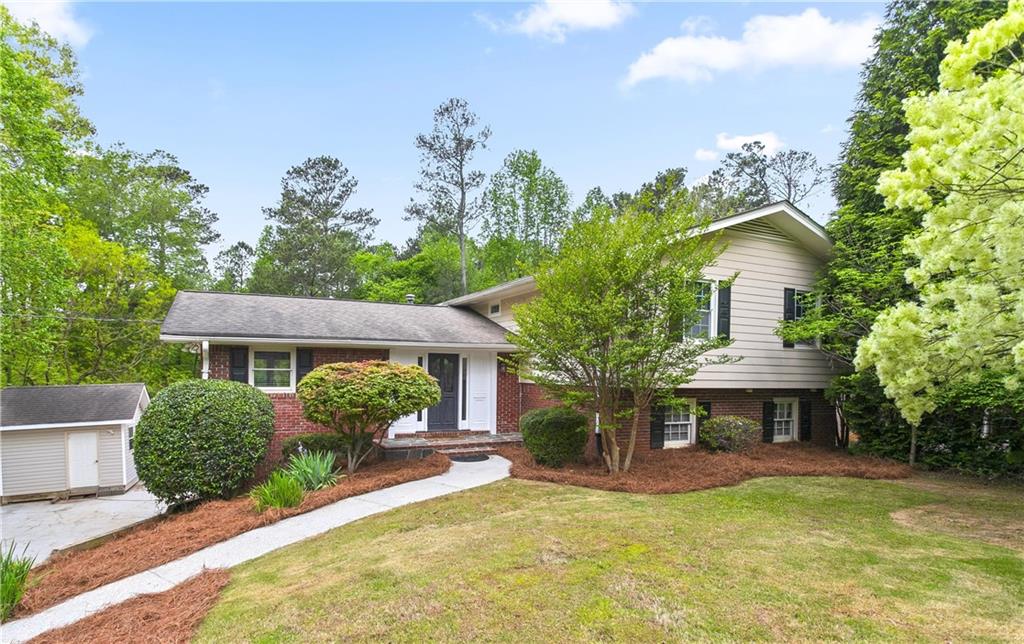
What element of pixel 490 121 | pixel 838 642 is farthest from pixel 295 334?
pixel 490 121

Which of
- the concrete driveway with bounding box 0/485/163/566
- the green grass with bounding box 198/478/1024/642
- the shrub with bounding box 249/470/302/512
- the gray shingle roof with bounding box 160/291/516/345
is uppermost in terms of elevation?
the gray shingle roof with bounding box 160/291/516/345

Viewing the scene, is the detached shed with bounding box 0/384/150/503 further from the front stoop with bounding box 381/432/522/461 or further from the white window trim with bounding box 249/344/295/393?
the front stoop with bounding box 381/432/522/461

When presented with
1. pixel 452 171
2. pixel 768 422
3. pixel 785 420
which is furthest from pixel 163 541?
pixel 452 171

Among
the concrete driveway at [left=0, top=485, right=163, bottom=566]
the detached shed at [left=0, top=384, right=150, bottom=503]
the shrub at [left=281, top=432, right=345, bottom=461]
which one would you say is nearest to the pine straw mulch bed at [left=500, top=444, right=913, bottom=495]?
the shrub at [left=281, top=432, right=345, bottom=461]

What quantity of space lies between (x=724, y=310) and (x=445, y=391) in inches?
258

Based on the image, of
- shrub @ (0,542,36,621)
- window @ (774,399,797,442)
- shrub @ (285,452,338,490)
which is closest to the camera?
shrub @ (0,542,36,621)

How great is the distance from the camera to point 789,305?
1207cm

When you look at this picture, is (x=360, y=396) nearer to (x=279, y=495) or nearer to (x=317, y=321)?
(x=279, y=495)

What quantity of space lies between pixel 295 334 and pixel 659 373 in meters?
7.22

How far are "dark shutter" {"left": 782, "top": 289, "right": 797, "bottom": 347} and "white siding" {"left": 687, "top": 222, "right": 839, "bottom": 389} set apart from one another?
0.12 m

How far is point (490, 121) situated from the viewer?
84.7ft

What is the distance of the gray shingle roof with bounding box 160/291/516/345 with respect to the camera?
412 inches

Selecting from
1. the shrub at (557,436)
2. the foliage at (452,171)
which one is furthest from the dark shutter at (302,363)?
the foliage at (452,171)

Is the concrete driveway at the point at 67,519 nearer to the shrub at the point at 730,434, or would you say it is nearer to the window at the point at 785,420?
the shrub at the point at 730,434
